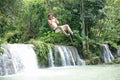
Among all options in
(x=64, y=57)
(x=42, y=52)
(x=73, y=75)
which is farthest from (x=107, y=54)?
(x=73, y=75)

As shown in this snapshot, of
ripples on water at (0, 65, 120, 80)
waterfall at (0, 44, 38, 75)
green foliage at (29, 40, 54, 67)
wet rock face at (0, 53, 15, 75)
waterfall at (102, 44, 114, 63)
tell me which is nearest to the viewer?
ripples on water at (0, 65, 120, 80)

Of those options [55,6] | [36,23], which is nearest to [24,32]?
[36,23]

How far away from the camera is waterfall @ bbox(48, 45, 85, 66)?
21.8m

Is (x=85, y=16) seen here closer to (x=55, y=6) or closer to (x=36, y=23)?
(x=55, y=6)

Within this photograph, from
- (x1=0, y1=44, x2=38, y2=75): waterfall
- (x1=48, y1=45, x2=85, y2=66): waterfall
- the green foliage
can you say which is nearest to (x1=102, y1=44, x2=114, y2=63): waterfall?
(x1=48, y1=45, x2=85, y2=66): waterfall

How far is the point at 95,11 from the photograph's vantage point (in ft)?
83.2

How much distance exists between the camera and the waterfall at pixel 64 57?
21844 mm

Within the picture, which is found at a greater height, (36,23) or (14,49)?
A: (36,23)

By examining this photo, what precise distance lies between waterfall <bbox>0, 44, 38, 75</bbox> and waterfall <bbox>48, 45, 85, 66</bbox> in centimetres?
167

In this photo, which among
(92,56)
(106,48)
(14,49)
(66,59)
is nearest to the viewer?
(14,49)

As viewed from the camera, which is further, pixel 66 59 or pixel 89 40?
pixel 89 40

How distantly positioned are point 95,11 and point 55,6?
144 inches

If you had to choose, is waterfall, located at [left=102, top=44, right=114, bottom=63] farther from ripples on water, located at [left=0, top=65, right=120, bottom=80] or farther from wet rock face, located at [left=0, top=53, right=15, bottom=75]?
wet rock face, located at [left=0, top=53, right=15, bottom=75]

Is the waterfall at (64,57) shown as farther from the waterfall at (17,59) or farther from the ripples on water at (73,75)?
the ripples on water at (73,75)
